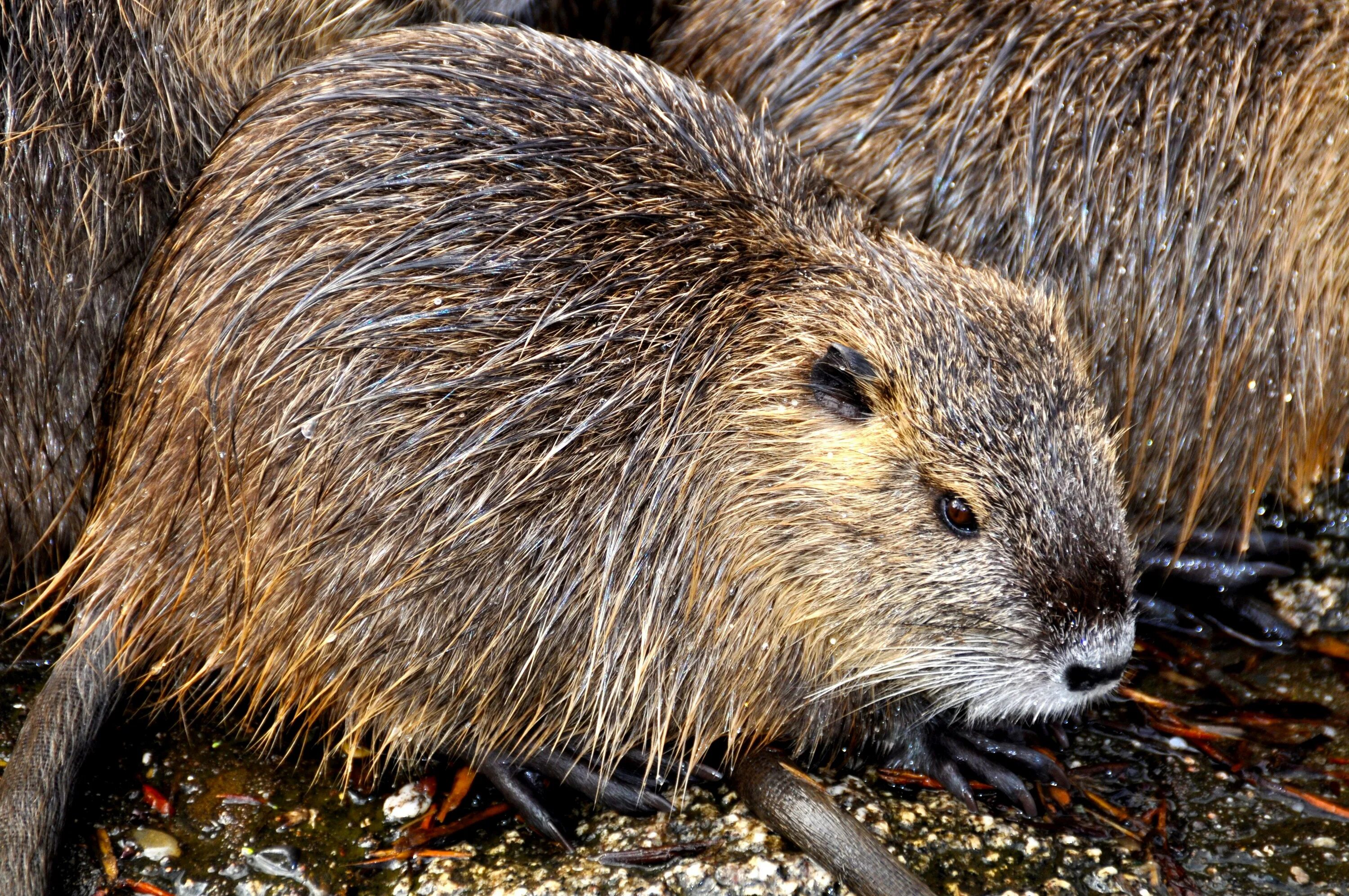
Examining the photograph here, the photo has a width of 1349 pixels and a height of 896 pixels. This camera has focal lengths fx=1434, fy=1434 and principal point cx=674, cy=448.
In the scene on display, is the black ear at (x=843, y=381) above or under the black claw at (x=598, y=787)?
above

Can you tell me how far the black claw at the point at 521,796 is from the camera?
2102 mm

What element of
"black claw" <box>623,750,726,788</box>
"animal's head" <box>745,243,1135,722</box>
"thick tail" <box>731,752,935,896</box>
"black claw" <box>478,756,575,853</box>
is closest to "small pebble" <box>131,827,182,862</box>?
"black claw" <box>478,756,575,853</box>

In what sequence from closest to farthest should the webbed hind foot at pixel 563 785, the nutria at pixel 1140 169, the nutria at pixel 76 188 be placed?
the webbed hind foot at pixel 563 785 < the nutria at pixel 76 188 < the nutria at pixel 1140 169

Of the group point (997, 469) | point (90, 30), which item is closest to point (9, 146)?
point (90, 30)

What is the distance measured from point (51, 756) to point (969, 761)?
136 centimetres

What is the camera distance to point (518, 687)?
6.92 feet

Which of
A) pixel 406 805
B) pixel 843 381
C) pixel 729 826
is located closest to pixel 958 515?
pixel 843 381

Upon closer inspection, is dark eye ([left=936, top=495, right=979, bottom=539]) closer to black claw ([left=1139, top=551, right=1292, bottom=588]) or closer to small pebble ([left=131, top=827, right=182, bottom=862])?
black claw ([left=1139, top=551, right=1292, bottom=588])

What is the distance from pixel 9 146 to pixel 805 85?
1.36 meters

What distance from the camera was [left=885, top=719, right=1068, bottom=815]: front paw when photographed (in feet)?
7.16

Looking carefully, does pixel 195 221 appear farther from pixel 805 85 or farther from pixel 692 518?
pixel 805 85

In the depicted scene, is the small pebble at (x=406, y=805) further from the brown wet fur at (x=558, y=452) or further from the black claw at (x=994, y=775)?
the black claw at (x=994, y=775)

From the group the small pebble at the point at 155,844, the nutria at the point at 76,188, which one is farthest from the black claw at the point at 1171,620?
the nutria at the point at 76,188

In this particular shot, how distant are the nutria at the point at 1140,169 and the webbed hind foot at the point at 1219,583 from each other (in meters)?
0.09
